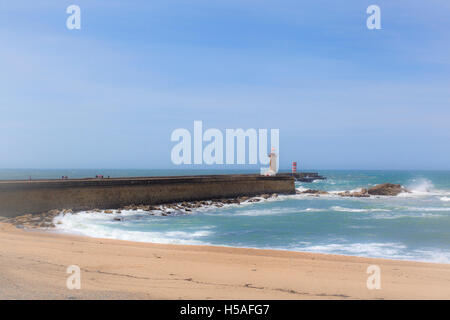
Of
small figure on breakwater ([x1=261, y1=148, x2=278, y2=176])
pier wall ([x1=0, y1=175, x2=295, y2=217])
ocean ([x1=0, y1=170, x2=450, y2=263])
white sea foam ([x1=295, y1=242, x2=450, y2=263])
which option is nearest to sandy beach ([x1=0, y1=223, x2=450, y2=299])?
white sea foam ([x1=295, y1=242, x2=450, y2=263])

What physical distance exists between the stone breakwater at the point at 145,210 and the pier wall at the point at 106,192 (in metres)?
0.49

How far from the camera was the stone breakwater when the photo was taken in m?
14.8

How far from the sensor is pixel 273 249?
1097cm

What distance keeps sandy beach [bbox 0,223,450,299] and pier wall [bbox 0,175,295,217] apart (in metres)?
6.93

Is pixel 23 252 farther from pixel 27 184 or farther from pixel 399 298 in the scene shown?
pixel 27 184

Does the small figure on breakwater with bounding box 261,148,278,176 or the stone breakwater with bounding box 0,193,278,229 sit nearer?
the stone breakwater with bounding box 0,193,278,229

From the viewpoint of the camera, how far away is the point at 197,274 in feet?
23.9

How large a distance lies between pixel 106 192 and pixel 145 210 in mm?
2045

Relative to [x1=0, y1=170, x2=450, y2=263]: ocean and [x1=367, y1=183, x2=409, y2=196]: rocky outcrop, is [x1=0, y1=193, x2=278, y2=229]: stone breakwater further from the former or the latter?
[x1=367, y1=183, x2=409, y2=196]: rocky outcrop

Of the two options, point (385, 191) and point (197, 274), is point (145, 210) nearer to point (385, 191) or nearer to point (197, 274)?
point (197, 274)

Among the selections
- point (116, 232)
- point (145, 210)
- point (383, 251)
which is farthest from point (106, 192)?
point (383, 251)
